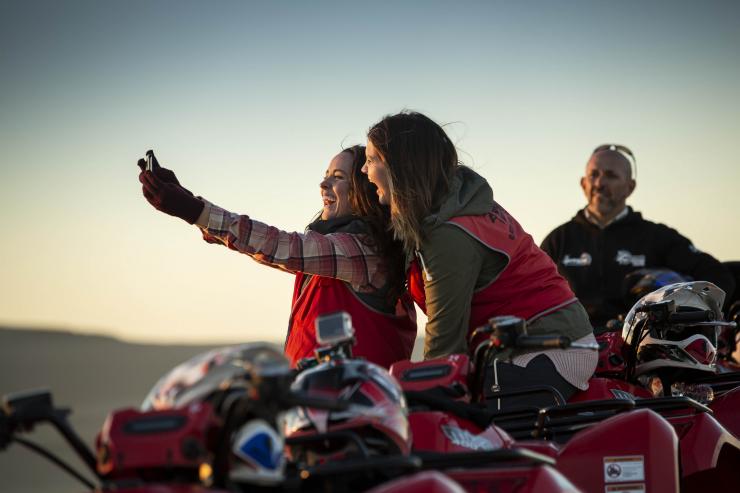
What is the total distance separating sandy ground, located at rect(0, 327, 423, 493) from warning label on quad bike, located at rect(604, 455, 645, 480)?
606 inches

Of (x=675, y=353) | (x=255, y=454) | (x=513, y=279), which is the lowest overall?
(x=255, y=454)

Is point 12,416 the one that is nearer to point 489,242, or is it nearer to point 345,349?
point 345,349

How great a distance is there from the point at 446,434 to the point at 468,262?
4.92 feet

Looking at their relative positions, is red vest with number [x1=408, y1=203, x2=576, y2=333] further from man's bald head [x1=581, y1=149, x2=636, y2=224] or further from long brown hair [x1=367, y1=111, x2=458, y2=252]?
man's bald head [x1=581, y1=149, x2=636, y2=224]

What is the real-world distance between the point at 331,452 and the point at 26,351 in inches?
2114

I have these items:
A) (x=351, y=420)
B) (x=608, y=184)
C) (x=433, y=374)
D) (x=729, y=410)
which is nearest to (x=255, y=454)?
(x=351, y=420)

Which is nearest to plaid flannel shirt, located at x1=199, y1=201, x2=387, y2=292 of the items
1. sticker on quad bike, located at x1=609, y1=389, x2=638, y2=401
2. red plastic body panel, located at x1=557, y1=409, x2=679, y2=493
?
sticker on quad bike, located at x1=609, y1=389, x2=638, y2=401

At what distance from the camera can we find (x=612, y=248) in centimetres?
1053

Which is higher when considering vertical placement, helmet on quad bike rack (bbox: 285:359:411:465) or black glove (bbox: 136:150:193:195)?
black glove (bbox: 136:150:193:195)

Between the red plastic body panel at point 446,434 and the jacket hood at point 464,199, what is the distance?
59.5 inches

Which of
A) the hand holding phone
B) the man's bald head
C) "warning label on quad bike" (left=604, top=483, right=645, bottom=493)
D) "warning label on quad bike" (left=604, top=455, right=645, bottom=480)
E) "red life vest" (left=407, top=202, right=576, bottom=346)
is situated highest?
the man's bald head

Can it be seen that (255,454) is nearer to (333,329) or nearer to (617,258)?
(333,329)

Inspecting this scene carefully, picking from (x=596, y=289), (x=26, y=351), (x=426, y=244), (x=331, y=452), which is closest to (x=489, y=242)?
(x=426, y=244)

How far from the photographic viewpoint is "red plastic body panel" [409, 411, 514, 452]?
190 inches
